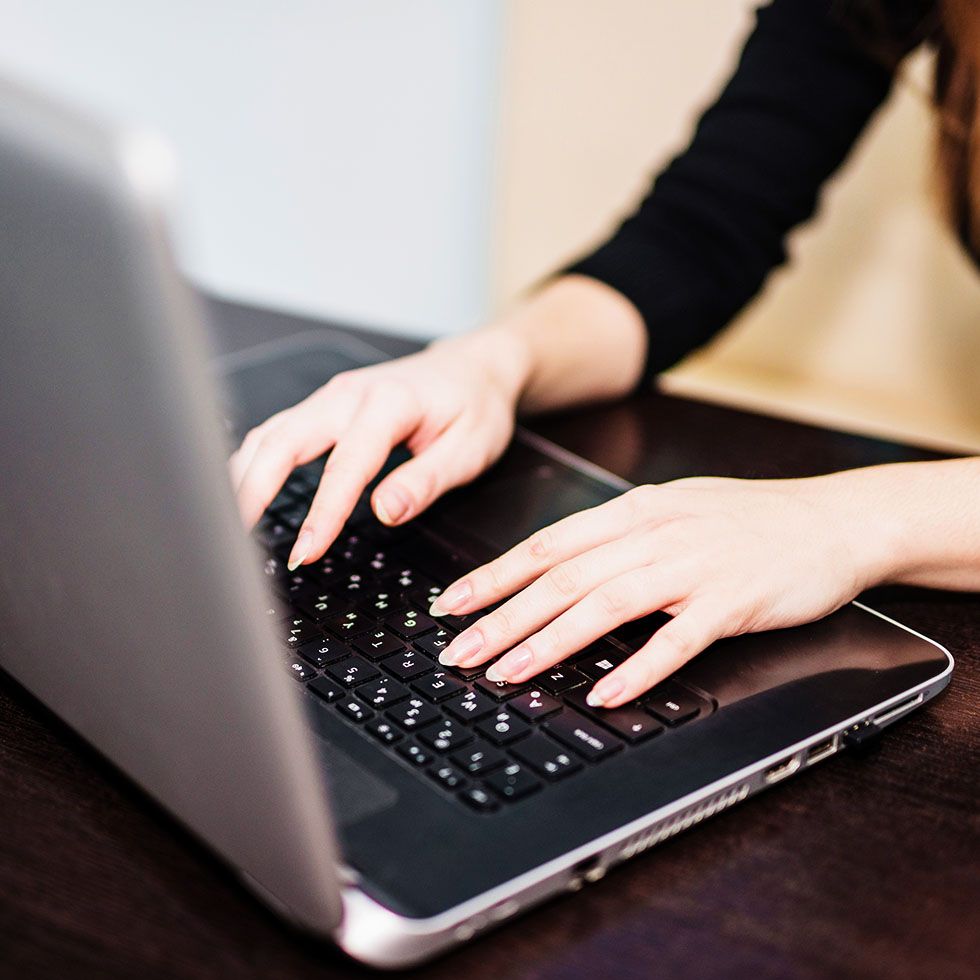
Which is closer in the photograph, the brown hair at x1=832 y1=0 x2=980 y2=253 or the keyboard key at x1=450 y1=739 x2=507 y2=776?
the keyboard key at x1=450 y1=739 x2=507 y2=776

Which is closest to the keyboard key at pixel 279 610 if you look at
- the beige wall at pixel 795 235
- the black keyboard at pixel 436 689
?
the black keyboard at pixel 436 689

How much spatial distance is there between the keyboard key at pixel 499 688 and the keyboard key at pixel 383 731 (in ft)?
0.15

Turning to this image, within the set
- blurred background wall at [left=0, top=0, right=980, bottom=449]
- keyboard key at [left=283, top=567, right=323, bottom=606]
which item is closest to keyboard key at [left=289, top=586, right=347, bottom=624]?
keyboard key at [left=283, top=567, right=323, bottom=606]

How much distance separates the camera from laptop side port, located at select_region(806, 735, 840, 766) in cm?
47

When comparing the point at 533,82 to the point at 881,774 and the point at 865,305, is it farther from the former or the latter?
the point at 881,774

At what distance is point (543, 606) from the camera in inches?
20.5

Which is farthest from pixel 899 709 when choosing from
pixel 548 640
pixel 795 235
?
pixel 795 235

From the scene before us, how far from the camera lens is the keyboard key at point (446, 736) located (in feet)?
1.47

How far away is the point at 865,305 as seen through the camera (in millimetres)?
1464

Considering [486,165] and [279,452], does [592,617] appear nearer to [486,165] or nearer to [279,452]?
[279,452]

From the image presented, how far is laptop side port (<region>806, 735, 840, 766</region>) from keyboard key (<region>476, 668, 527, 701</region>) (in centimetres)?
12

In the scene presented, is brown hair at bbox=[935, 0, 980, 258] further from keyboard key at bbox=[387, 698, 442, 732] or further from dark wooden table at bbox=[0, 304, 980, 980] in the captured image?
keyboard key at bbox=[387, 698, 442, 732]

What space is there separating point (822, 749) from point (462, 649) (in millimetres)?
153

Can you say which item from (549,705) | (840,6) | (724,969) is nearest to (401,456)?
(549,705)
